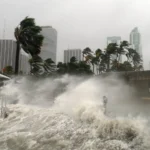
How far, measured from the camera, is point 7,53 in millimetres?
72000

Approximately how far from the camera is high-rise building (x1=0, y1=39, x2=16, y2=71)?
2830 inches

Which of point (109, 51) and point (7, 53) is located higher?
point (7, 53)

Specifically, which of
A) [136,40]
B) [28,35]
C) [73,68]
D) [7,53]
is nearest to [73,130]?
[28,35]

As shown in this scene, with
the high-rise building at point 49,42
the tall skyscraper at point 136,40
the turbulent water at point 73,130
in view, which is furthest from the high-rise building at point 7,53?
the turbulent water at point 73,130

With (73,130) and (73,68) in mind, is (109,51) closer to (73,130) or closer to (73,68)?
(73,68)

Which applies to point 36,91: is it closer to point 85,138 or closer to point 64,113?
point 64,113

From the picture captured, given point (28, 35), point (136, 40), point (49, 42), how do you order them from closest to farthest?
point (28, 35), point (49, 42), point (136, 40)

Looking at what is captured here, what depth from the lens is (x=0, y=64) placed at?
71438 mm

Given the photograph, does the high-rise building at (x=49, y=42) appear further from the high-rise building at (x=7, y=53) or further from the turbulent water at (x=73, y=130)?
the turbulent water at (x=73, y=130)

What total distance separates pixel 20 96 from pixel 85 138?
13.1 meters

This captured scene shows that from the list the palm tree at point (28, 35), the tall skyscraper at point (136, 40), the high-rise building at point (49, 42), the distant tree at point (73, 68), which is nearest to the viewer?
the palm tree at point (28, 35)

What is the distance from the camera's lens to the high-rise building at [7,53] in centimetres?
7188

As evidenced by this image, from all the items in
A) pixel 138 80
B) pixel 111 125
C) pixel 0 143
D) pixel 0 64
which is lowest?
pixel 0 143

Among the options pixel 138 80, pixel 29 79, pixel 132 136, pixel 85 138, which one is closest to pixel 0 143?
pixel 85 138
